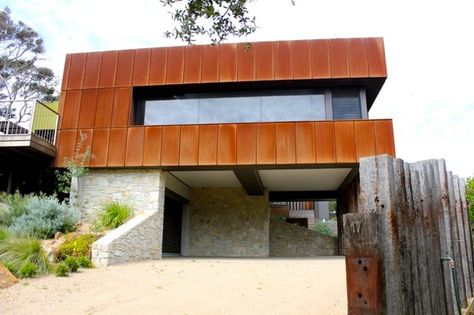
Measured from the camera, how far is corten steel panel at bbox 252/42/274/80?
12.7 meters

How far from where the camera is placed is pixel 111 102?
13.1m

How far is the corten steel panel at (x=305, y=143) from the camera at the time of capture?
1170cm

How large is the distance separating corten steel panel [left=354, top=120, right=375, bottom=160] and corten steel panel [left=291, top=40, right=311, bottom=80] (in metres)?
2.28

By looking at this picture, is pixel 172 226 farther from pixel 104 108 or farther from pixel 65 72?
pixel 65 72

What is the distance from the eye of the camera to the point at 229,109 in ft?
42.5

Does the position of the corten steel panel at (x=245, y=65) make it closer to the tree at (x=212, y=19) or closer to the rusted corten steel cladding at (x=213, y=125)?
the rusted corten steel cladding at (x=213, y=125)

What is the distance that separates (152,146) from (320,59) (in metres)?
6.06

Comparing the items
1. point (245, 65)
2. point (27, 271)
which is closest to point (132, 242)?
point (27, 271)

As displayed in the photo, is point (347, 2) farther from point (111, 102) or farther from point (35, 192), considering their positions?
point (35, 192)

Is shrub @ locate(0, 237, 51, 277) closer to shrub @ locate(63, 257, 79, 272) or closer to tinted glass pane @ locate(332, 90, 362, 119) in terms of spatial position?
shrub @ locate(63, 257, 79, 272)

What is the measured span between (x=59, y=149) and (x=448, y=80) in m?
14.1

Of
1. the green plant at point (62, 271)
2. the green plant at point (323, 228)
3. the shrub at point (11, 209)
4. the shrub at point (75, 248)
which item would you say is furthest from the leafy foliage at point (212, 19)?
the green plant at point (323, 228)

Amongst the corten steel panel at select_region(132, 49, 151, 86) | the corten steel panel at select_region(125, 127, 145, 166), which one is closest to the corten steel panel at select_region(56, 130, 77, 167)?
the corten steel panel at select_region(125, 127, 145, 166)

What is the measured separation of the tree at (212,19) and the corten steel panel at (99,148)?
796cm
